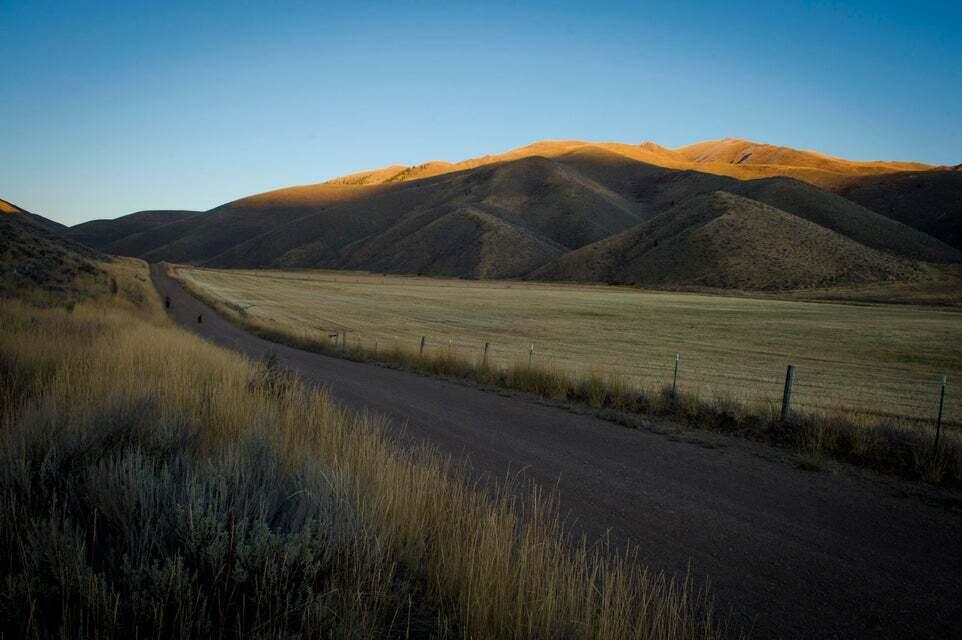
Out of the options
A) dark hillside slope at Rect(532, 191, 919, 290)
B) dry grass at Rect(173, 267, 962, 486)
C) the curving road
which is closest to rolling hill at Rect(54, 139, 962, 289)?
dark hillside slope at Rect(532, 191, 919, 290)

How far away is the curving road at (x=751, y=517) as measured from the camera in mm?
4574

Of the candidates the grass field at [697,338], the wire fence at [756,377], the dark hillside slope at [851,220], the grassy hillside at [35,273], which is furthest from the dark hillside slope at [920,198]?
the grassy hillside at [35,273]

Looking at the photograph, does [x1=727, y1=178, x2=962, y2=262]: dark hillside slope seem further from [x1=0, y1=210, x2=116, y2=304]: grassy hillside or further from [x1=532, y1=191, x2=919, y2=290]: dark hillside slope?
[x1=0, y1=210, x2=116, y2=304]: grassy hillside

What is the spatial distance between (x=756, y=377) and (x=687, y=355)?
6.60 meters

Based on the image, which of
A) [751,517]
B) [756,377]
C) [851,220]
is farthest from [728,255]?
[751,517]

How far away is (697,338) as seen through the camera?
36.4 m

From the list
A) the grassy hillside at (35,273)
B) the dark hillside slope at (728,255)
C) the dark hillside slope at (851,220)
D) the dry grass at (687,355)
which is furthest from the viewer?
the dark hillside slope at (851,220)

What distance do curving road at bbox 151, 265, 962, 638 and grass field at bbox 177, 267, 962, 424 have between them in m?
5.01

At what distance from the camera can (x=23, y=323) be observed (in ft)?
37.0

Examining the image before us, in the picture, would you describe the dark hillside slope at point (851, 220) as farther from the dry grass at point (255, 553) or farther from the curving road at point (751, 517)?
the dry grass at point (255, 553)

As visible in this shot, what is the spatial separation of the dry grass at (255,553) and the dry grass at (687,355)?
6263 mm

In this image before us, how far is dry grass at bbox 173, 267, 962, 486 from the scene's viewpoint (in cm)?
946

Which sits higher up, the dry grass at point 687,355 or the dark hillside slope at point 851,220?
the dark hillside slope at point 851,220

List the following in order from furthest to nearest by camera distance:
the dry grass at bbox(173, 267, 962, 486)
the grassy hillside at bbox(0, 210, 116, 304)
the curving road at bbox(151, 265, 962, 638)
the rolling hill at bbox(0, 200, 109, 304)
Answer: the rolling hill at bbox(0, 200, 109, 304) < the grassy hillside at bbox(0, 210, 116, 304) < the dry grass at bbox(173, 267, 962, 486) < the curving road at bbox(151, 265, 962, 638)
